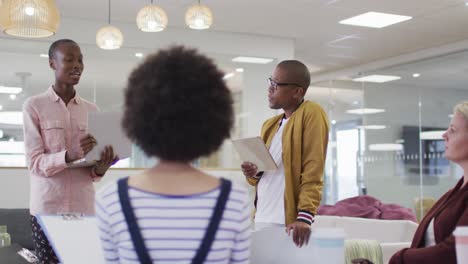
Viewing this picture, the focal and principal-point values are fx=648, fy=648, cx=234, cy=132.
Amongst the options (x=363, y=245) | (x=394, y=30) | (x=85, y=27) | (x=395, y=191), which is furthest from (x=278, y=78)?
(x=395, y=191)

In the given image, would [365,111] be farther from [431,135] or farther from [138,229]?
[138,229]

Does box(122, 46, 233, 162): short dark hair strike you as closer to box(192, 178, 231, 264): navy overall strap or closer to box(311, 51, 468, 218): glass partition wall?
box(192, 178, 231, 264): navy overall strap

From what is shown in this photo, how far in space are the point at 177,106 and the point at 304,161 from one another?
54.0 inches

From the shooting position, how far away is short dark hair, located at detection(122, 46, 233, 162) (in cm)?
128

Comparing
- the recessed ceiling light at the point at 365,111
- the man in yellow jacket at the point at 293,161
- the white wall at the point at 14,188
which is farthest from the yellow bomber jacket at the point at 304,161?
the recessed ceiling light at the point at 365,111

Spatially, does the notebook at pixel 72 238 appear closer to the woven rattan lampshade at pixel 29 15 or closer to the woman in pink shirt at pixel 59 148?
the woman in pink shirt at pixel 59 148

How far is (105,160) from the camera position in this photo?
2514 millimetres

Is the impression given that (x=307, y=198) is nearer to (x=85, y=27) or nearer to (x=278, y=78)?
(x=278, y=78)

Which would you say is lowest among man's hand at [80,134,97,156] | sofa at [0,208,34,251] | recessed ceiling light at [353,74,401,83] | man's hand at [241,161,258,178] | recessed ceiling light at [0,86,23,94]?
sofa at [0,208,34,251]

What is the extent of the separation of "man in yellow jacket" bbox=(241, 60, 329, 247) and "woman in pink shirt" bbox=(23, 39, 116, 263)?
0.65 metres

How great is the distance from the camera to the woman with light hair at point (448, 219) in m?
2.15

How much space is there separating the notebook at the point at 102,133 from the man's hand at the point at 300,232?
2.23ft

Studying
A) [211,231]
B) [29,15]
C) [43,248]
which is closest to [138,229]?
[211,231]

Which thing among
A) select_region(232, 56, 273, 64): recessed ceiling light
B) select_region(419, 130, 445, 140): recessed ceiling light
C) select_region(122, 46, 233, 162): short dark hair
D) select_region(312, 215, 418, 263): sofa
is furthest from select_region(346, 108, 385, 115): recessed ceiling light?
select_region(122, 46, 233, 162): short dark hair
